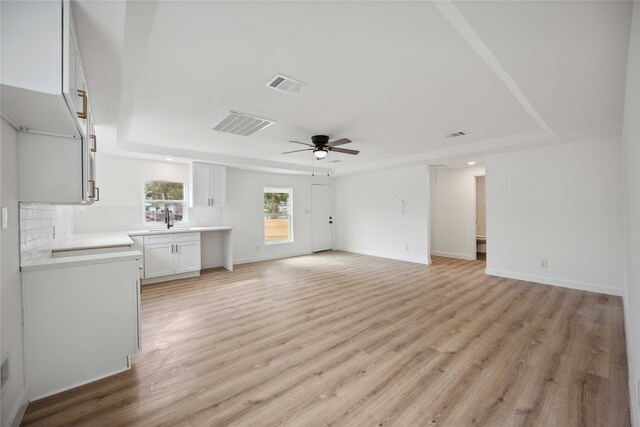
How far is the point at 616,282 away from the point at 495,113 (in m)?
3.25

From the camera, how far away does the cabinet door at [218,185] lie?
580 cm

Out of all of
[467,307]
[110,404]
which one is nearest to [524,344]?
[467,307]

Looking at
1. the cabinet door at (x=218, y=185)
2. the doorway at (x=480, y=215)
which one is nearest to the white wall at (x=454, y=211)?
the doorway at (x=480, y=215)

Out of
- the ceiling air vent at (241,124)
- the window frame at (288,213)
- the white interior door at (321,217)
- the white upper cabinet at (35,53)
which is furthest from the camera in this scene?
the white interior door at (321,217)

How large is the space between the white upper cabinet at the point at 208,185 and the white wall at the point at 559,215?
5649 mm

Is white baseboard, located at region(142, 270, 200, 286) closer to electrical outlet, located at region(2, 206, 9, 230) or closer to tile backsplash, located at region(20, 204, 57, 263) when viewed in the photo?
tile backsplash, located at region(20, 204, 57, 263)

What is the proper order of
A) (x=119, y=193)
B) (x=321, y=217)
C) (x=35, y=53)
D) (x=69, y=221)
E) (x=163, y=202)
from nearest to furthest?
(x=35, y=53) → (x=69, y=221) → (x=119, y=193) → (x=163, y=202) → (x=321, y=217)

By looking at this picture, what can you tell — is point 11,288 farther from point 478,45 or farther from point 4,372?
point 478,45

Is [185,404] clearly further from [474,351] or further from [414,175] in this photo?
[414,175]

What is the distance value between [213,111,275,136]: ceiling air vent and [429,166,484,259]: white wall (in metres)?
5.46

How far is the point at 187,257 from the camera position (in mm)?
5152

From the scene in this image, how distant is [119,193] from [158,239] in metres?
1.25

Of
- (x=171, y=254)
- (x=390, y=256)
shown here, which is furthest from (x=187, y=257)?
(x=390, y=256)

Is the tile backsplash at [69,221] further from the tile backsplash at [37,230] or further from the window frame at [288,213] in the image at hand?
the window frame at [288,213]
